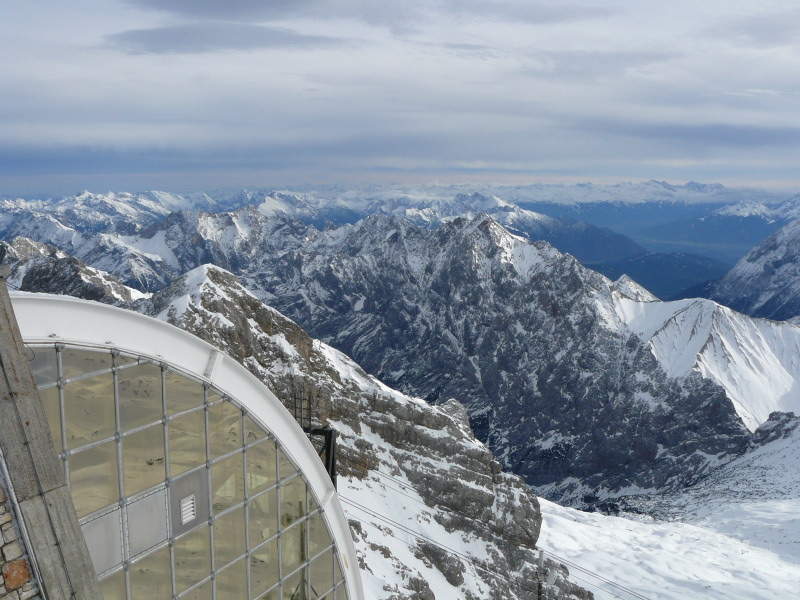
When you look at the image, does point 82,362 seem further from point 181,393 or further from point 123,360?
point 181,393

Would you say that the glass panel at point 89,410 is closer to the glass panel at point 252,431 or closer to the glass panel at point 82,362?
the glass panel at point 82,362

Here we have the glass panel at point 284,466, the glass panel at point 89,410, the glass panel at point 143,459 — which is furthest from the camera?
the glass panel at point 284,466

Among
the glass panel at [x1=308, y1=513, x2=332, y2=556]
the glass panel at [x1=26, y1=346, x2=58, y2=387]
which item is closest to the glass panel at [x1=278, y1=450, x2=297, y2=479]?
the glass panel at [x1=308, y1=513, x2=332, y2=556]

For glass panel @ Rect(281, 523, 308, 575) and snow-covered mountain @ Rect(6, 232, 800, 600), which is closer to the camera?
glass panel @ Rect(281, 523, 308, 575)

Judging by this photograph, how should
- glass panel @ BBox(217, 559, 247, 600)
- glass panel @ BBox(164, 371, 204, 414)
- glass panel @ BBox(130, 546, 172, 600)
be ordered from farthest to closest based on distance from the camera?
glass panel @ BBox(217, 559, 247, 600) → glass panel @ BBox(164, 371, 204, 414) → glass panel @ BBox(130, 546, 172, 600)

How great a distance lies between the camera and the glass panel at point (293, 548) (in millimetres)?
14180

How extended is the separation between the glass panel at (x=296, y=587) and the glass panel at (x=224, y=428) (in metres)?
4.17

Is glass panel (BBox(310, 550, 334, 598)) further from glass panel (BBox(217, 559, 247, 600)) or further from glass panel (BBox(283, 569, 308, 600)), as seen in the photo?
glass panel (BBox(217, 559, 247, 600))

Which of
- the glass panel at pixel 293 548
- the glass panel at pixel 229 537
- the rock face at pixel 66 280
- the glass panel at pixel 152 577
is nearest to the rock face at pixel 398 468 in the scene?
the glass panel at pixel 293 548

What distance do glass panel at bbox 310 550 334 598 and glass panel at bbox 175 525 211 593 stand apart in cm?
403

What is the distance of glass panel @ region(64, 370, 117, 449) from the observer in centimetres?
943

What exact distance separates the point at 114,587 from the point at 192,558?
1726 millimetres

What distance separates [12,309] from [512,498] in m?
86.7

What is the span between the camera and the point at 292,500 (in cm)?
1446
